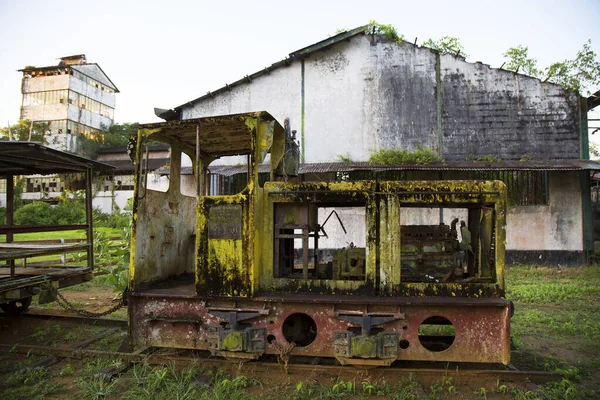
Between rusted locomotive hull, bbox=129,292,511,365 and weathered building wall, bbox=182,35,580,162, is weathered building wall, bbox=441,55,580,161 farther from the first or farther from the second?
rusted locomotive hull, bbox=129,292,511,365

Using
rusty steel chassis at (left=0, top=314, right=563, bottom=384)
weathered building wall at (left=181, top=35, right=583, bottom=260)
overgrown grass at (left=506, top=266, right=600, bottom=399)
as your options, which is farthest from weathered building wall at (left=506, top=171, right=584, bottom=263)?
rusty steel chassis at (left=0, top=314, right=563, bottom=384)

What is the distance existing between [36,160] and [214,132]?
3.49 meters

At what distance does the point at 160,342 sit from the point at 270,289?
Answer: 1.38m

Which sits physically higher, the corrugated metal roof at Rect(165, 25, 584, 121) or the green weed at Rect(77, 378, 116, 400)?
the corrugated metal roof at Rect(165, 25, 584, 121)

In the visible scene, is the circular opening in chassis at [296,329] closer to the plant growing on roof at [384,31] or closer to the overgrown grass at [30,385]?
the overgrown grass at [30,385]

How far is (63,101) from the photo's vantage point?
31.6m

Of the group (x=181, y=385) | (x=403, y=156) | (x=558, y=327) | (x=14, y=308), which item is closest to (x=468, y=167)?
(x=403, y=156)

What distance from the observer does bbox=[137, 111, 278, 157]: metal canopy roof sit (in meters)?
4.39


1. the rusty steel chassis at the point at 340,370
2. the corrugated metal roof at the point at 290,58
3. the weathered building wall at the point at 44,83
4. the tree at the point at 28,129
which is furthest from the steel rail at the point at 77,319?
the weathered building wall at the point at 44,83

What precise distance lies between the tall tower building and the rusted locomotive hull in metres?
31.9

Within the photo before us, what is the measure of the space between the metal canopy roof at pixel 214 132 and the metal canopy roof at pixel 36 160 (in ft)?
7.04

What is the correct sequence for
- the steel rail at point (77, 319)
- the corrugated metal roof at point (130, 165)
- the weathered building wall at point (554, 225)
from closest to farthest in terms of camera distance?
the steel rail at point (77, 319), the weathered building wall at point (554, 225), the corrugated metal roof at point (130, 165)

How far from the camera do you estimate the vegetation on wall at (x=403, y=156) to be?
36.0 ft

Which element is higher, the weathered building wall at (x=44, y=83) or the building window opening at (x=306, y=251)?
the weathered building wall at (x=44, y=83)
